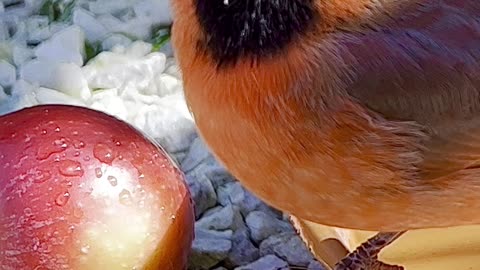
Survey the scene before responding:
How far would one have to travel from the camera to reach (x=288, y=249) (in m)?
1.78

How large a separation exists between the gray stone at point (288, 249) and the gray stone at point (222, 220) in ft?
0.19

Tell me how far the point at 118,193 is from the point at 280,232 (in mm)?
430

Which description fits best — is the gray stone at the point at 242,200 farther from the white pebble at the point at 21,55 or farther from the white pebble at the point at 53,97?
the white pebble at the point at 21,55

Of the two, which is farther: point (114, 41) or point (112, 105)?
point (114, 41)

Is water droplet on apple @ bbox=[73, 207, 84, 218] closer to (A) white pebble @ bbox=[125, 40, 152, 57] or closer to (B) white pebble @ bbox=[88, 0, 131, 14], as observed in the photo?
(A) white pebble @ bbox=[125, 40, 152, 57]

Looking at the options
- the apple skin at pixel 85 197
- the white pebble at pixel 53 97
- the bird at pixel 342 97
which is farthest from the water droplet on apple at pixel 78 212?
the white pebble at pixel 53 97

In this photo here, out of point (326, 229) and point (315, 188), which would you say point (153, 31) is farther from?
point (315, 188)

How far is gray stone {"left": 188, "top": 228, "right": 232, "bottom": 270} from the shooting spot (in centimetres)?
176

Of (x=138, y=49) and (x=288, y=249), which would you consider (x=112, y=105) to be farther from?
(x=288, y=249)

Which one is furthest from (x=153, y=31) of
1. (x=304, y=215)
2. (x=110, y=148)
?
(x=304, y=215)

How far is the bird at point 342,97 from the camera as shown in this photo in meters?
1.27

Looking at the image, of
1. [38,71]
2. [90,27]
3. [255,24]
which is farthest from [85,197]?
[90,27]

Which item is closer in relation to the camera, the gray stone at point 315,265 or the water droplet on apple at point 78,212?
the water droplet on apple at point 78,212

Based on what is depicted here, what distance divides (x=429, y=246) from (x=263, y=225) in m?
0.33
